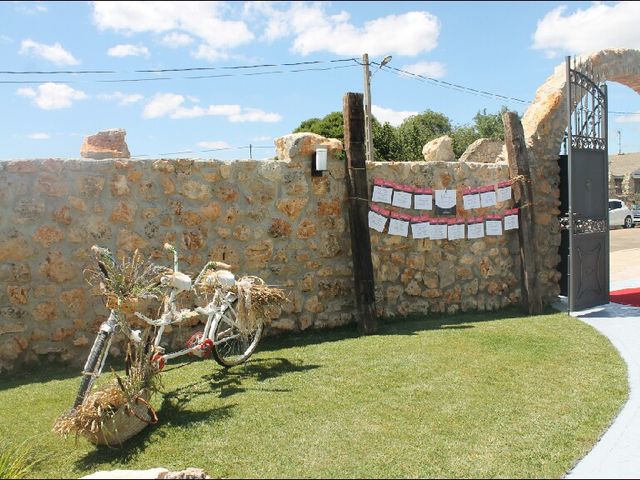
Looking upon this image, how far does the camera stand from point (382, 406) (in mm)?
4129

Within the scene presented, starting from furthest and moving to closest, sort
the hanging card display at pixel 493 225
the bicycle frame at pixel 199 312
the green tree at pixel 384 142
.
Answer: the green tree at pixel 384 142
the hanging card display at pixel 493 225
the bicycle frame at pixel 199 312

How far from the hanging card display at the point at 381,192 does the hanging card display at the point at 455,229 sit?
3.24 ft

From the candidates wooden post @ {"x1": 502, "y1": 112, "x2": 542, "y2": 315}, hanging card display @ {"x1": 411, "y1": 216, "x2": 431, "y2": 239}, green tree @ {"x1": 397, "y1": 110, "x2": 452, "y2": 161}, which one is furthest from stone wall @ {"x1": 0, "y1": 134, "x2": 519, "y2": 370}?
green tree @ {"x1": 397, "y1": 110, "x2": 452, "y2": 161}

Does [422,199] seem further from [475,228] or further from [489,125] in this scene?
[489,125]

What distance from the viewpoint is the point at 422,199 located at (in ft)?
23.5

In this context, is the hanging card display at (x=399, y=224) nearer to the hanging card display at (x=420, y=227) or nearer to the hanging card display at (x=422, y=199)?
the hanging card display at (x=420, y=227)

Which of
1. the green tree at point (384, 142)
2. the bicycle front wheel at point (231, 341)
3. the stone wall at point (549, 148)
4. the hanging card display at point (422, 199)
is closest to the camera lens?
the bicycle front wheel at point (231, 341)

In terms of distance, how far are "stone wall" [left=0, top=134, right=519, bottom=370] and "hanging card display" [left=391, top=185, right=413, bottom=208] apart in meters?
0.14

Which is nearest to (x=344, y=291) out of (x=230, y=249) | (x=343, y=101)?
(x=230, y=249)

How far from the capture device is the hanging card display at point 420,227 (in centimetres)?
715

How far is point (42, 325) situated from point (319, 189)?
10.6 feet

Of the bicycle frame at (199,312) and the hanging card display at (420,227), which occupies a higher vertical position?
the hanging card display at (420,227)

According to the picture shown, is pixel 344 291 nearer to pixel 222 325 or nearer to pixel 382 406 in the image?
pixel 222 325

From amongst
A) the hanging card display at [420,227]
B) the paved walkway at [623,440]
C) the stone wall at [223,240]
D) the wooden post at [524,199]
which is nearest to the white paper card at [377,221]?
the stone wall at [223,240]
